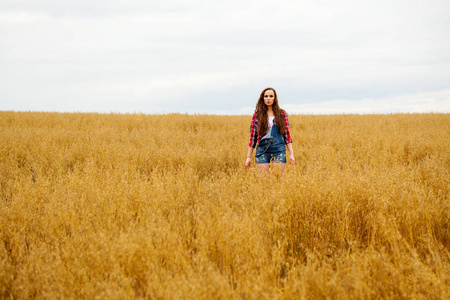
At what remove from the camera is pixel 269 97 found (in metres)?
4.63

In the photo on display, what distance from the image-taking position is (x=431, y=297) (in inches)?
74.1

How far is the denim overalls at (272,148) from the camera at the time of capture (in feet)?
→ 15.0

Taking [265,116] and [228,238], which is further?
[265,116]

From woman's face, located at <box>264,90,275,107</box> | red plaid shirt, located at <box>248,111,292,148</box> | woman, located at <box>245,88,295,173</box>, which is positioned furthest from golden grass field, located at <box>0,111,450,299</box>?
woman's face, located at <box>264,90,275,107</box>

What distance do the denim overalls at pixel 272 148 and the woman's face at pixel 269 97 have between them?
370mm

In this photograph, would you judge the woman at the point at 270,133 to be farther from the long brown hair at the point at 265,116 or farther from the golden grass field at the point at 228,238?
the golden grass field at the point at 228,238

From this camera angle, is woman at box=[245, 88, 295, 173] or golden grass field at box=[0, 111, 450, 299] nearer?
golden grass field at box=[0, 111, 450, 299]

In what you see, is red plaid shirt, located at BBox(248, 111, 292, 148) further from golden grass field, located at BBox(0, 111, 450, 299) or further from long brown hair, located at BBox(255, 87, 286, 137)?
golden grass field, located at BBox(0, 111, 450, 299)

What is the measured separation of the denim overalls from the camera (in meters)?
4.59

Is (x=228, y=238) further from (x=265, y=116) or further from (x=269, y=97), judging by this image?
(x=269, y=97)

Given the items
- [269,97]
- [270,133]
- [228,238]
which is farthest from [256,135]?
[228,238]

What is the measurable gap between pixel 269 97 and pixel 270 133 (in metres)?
0.57

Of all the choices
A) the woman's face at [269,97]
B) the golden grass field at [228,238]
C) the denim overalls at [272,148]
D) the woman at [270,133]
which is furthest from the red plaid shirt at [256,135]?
the golden grass field at [228,238]

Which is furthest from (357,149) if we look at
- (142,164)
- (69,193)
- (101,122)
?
(101,122)
